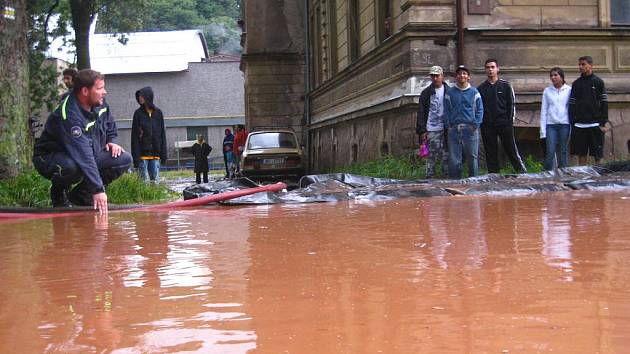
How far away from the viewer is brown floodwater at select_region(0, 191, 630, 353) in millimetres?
2654

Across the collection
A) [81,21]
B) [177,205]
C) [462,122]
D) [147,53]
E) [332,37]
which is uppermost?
[147,53]

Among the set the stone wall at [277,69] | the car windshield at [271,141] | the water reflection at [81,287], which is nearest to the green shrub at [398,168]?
the water reflection at [81,287]

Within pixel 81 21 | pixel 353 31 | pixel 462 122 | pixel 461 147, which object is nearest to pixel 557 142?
pixel 461 147

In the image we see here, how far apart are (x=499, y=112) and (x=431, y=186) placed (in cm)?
257

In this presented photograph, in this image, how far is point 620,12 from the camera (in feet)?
44.0

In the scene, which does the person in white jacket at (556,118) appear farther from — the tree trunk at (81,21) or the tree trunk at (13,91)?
the tree trunk at (81,21)

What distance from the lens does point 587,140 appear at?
11.1 metres

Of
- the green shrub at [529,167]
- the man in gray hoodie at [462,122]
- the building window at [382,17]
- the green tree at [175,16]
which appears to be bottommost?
the green shrub at [529,167]

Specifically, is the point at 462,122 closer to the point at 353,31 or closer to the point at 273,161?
the point at 353,31

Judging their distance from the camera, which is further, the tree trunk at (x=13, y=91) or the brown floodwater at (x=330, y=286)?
the tree trunk at (x=13, y=91)

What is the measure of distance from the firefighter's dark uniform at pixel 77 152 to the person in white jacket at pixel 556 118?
602 cm

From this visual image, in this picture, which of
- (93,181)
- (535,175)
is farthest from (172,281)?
(535,175)

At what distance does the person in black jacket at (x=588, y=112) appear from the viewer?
10820 mm

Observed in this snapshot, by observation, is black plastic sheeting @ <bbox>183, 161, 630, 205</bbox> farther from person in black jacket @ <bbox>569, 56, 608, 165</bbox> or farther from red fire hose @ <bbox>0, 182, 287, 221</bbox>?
person in black jacket @ <bbox>569, 56, 608, 165</bbox>
